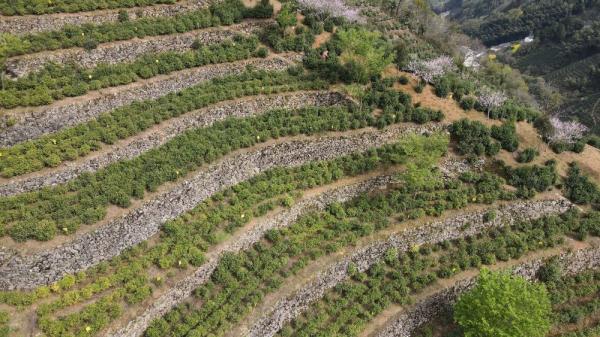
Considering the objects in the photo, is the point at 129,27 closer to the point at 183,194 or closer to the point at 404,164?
the point at 183,194

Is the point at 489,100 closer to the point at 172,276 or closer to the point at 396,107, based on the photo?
the point at 396,107

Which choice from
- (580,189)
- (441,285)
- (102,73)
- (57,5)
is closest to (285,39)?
(102,73)

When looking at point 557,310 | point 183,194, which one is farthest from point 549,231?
point 183,194

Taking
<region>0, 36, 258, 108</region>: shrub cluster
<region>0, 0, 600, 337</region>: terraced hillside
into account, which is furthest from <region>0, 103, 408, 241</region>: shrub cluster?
<region>0, 36, 258, 108</region>: shrub cluster

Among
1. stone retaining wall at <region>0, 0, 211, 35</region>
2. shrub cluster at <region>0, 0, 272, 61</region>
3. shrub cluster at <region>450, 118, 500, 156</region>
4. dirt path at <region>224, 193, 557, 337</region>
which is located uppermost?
stone retaining wall at <region>0, 0, 211, 35</region>

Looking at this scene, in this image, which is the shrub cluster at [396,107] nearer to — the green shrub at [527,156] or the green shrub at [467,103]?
the green shrub at [467,103]

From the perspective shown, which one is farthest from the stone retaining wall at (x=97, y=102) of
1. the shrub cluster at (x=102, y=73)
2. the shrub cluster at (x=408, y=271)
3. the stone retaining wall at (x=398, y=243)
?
the shrub cluster at (x=408, y=271)

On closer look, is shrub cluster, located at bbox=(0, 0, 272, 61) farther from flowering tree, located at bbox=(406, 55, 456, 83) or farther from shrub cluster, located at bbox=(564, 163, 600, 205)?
shrub cluster, located at bbox=(564, 163, 600, 205)
